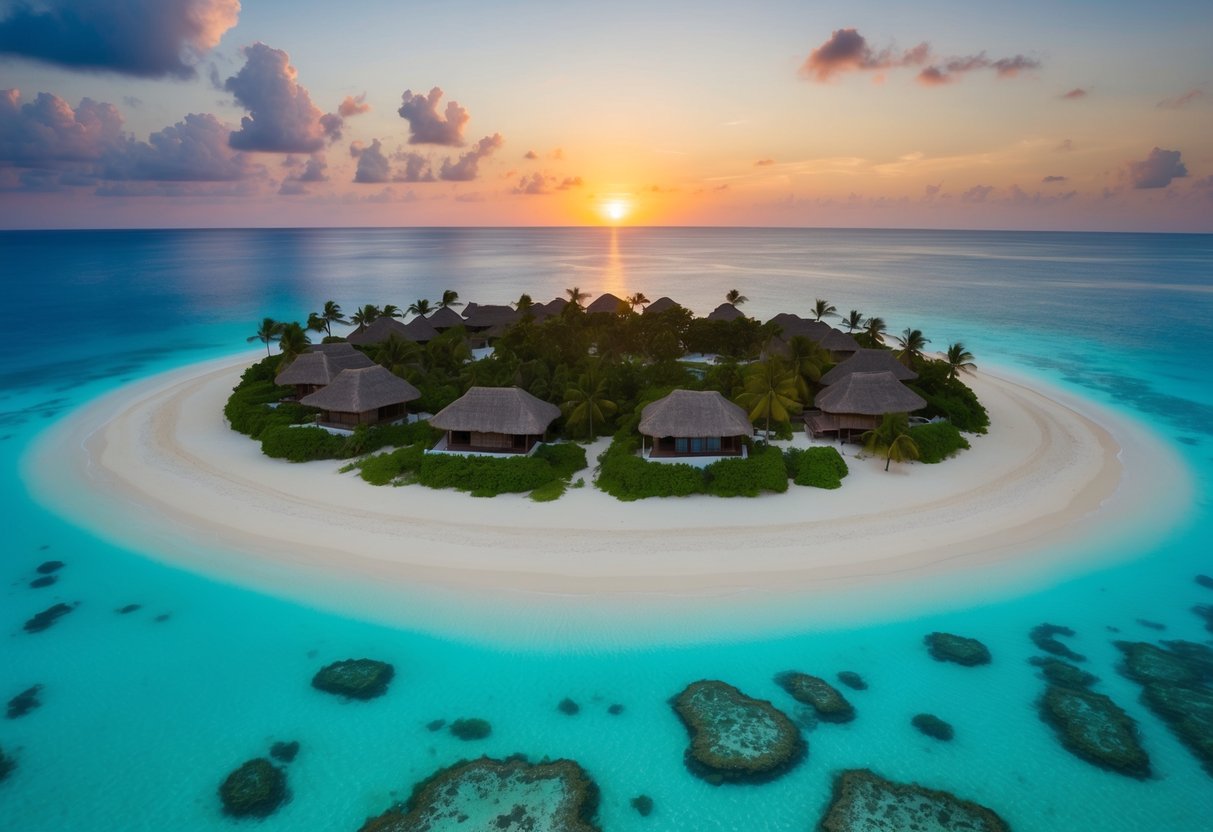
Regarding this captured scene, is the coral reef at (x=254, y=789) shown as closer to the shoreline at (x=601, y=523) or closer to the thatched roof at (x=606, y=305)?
the shoreline at (x=601, y=523)

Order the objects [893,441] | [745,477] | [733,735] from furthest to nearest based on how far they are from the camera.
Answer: [893,441] → [745,477] → [733,735]

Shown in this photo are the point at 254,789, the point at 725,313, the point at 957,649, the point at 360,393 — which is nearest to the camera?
the point at 254,789

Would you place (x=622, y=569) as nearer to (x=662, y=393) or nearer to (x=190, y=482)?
(x=662, y=393)

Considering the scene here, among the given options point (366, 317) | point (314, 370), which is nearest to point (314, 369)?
point (314, 370)

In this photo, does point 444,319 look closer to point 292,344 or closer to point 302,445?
point 292,344

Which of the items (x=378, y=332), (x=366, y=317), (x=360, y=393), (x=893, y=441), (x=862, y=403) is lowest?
(x=893, y=441)

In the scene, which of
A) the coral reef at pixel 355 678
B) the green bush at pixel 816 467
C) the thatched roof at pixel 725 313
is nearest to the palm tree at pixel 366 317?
the thatched roof at pixel 725 313

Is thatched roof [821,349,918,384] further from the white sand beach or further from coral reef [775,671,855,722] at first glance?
coral reef [775,671,855,722]
